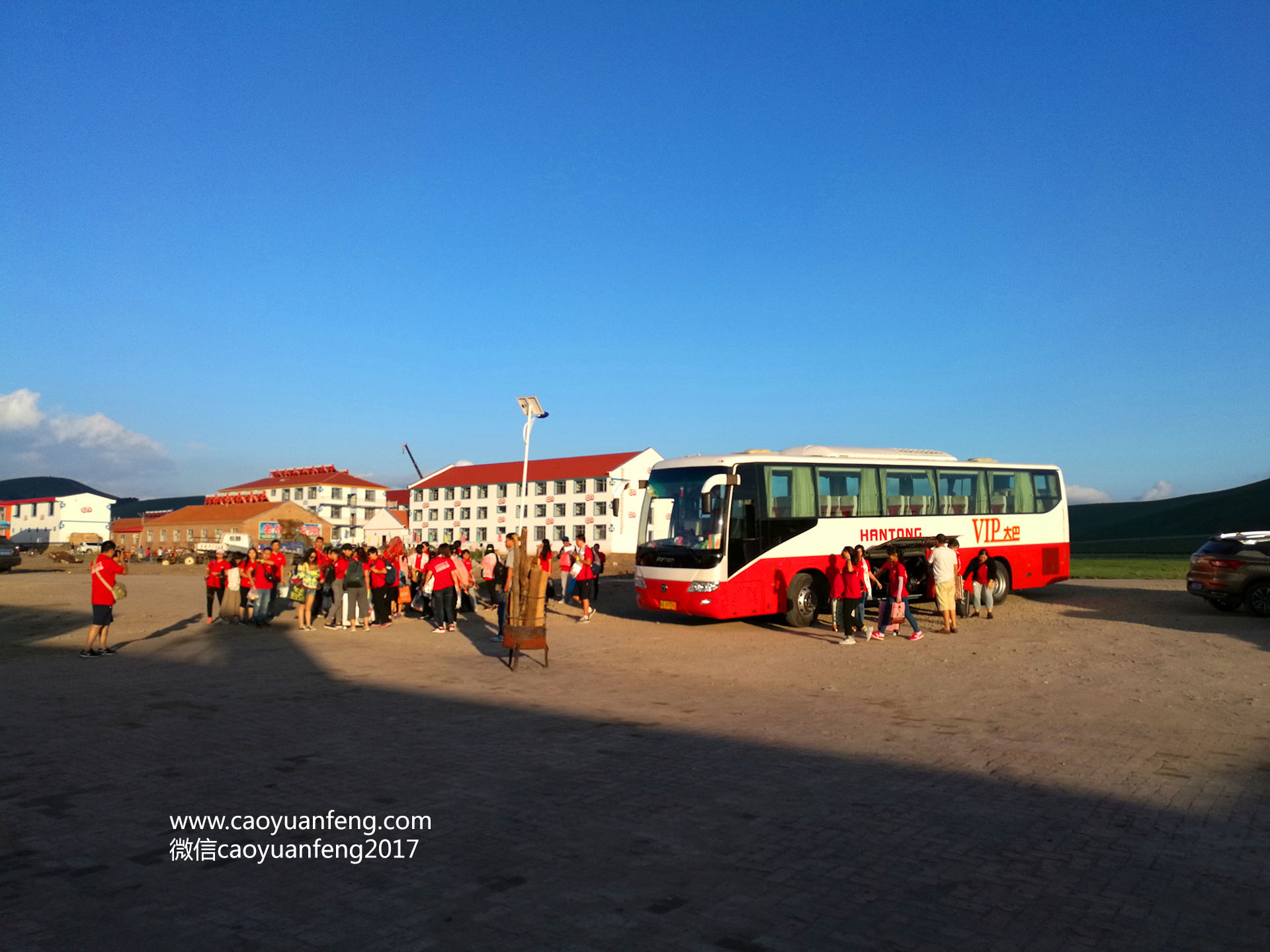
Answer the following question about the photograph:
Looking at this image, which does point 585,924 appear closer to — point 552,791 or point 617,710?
point 552,791

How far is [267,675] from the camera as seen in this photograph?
41.9 ft

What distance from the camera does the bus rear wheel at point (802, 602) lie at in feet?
62.8

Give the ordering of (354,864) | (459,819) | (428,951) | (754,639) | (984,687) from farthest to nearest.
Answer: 1. (754,639)
2. (984,687)
3. (459,819)
4. (354,864)
5. (428,951)

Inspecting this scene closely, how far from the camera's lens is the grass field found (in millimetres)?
34125

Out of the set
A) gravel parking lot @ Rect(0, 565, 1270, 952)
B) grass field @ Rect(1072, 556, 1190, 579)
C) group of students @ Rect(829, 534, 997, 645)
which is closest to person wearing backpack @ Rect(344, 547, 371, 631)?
gravel parking lot @ Rect(0, 565, 1270, 952)

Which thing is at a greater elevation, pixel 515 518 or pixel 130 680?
pixel 515 518

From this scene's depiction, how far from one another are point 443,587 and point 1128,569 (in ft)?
107

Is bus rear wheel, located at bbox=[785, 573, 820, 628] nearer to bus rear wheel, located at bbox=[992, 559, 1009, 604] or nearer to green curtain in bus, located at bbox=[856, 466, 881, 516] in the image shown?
green curtain in bus, located at bbox=[856, 466, 881, 516]

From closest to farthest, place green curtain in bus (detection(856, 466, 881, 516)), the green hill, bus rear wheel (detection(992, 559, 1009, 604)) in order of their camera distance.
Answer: green curtain in bus (detection(856, 466, 881, 516))
bus rear wheel (detection(992, 559, 1009, 604))
the green hill

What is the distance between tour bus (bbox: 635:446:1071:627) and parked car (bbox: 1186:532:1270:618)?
4.38 m

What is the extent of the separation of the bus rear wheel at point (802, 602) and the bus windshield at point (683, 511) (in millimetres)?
2068

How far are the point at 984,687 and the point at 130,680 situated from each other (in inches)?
443

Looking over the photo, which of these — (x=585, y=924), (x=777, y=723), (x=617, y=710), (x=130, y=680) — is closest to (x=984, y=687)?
(x=777, y=723)

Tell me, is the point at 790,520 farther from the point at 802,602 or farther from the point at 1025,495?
the point at 1025,495
